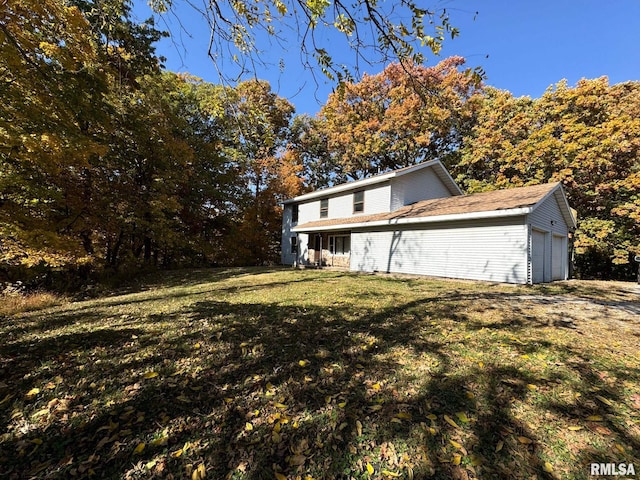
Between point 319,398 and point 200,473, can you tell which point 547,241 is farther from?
point 200,473

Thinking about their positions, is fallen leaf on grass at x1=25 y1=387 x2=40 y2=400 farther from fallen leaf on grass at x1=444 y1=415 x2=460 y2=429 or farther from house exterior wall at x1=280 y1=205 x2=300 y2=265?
house exterior wall at x1=280 y1=205 x2=300 y2=265

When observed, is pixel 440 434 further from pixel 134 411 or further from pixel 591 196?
pixel 591 196

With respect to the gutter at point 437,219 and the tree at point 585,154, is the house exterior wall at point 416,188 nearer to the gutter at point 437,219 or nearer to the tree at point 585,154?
the gutter at point 437,219

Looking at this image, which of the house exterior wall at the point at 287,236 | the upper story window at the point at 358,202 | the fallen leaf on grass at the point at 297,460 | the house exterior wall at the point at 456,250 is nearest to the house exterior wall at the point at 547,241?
the house exterior wall at the point at 456,250

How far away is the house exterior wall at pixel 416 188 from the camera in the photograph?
1409cm

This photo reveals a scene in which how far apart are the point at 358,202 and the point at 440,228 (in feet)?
17.8

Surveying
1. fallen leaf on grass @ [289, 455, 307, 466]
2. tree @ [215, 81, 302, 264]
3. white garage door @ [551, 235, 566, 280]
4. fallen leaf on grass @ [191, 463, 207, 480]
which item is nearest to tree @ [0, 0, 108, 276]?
fallen leaf on grass @ [191, 463, 207, 480]

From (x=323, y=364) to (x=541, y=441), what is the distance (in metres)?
2.02

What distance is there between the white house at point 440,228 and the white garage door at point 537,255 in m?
0.04

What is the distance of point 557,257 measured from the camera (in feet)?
39.1

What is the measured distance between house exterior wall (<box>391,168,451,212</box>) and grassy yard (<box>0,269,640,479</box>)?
999 cm

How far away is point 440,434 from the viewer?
7.02 ft

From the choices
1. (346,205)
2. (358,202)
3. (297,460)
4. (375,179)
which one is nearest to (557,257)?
(375,179)

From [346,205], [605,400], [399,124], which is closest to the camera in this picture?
[605,400]
